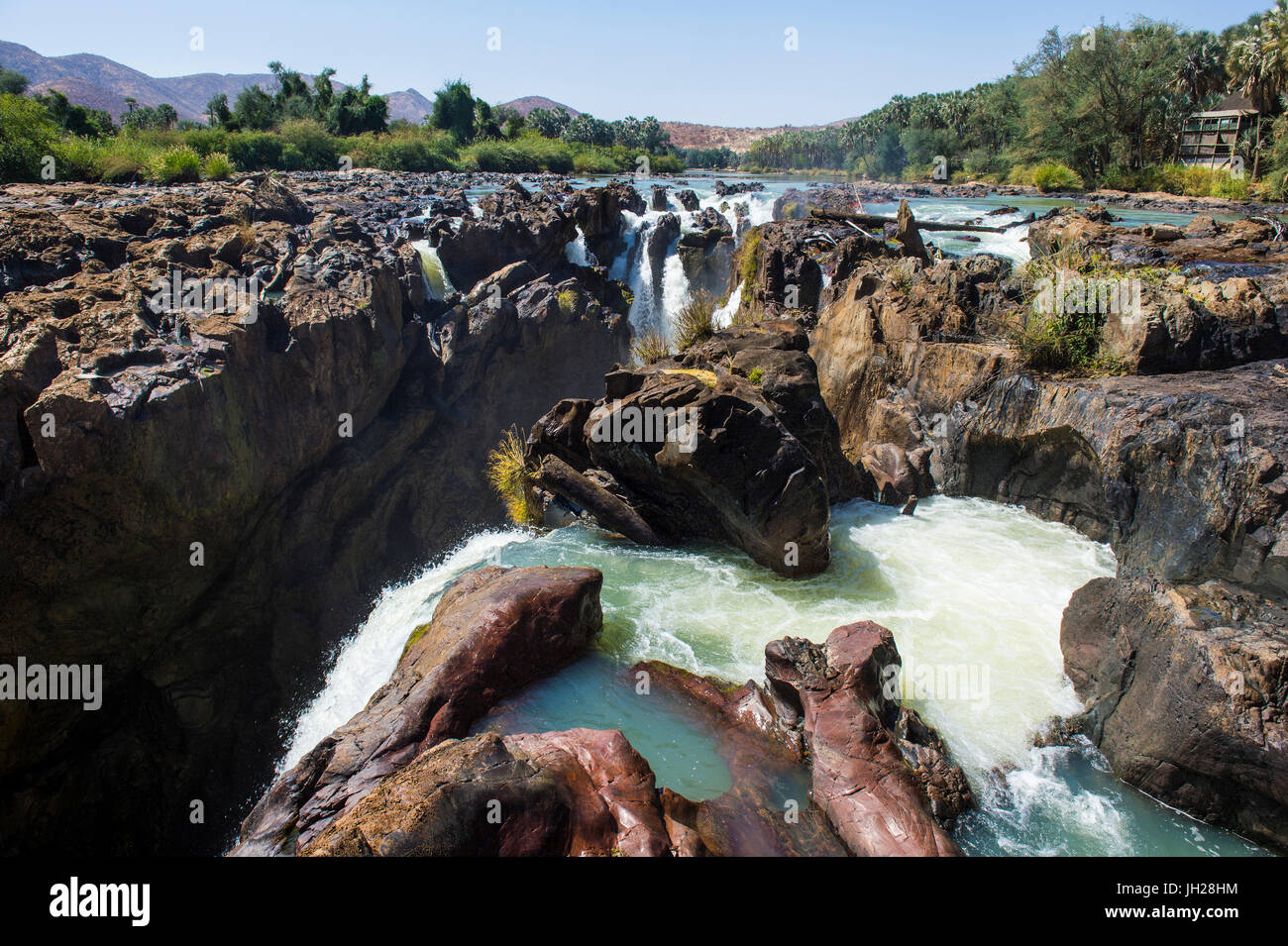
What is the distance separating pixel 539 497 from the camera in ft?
39.9

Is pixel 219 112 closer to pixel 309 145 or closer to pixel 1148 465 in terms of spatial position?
pixel 309 145

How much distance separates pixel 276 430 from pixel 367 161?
37.2m

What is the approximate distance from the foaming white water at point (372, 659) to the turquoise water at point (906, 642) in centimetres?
3

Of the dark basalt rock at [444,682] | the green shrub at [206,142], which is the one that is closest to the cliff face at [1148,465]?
the dark basalt rock at [444,682]

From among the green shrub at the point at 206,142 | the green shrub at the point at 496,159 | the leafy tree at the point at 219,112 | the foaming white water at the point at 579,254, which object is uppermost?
the leafy tree at the point at 219,112

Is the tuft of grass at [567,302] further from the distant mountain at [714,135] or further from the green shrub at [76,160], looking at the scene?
the distant mountain at [714,135]

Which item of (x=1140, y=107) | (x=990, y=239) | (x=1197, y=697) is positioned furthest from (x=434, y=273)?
(x=1140, y=107)

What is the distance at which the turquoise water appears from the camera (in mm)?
5719

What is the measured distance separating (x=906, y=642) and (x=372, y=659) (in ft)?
21.7

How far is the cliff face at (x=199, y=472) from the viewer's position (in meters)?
9.83

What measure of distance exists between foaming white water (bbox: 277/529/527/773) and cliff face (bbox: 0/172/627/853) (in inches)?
165

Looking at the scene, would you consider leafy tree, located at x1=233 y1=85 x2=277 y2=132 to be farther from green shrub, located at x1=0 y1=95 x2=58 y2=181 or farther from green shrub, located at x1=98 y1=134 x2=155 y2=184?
green shrub, located at x1=0 y1=95 x2=58 y2=181
